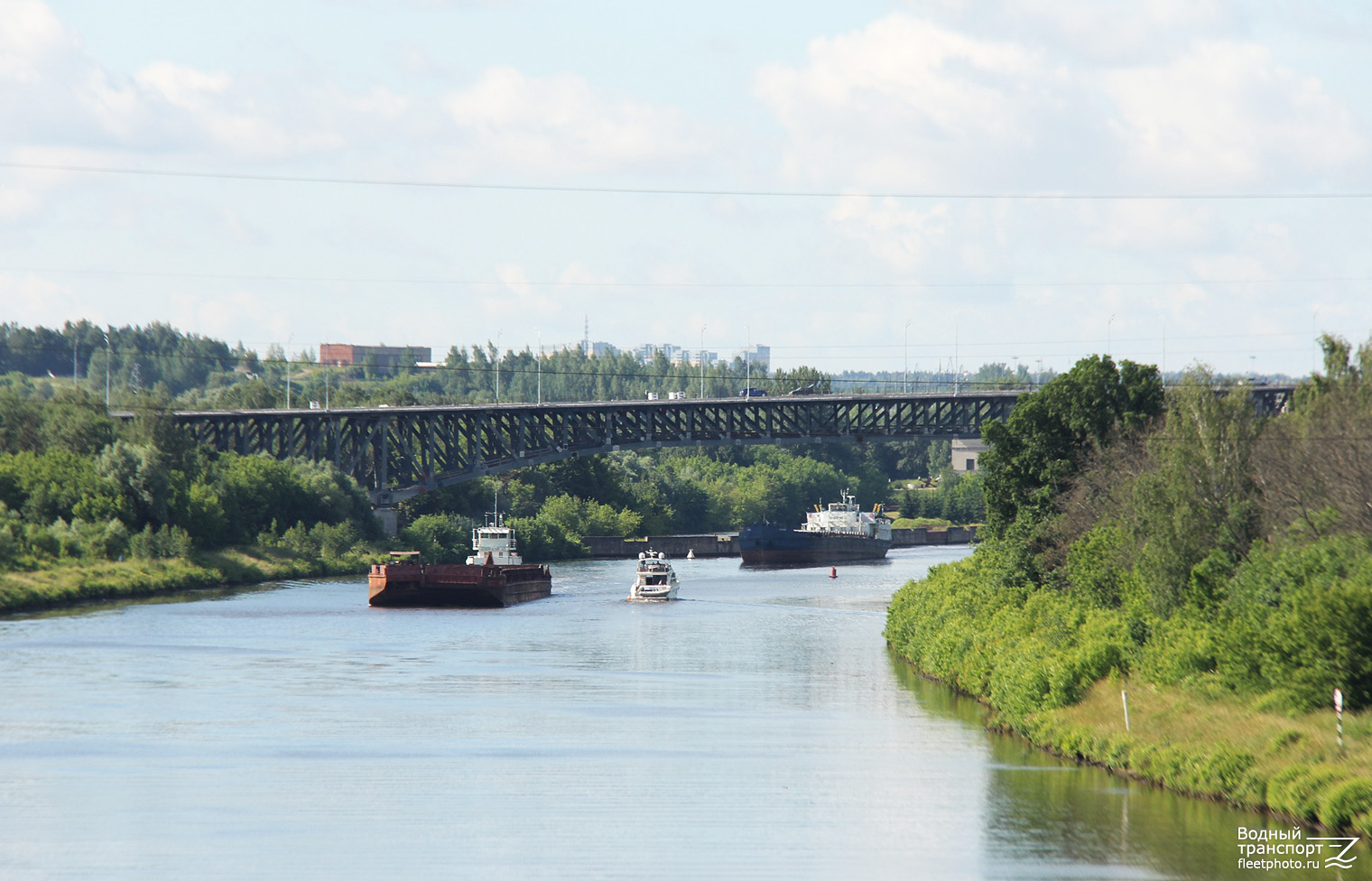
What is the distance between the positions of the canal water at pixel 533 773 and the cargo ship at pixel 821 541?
78066mm

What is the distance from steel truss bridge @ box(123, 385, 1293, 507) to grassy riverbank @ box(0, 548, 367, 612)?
18640 millimetres

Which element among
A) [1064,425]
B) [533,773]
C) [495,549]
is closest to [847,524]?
[495,549]

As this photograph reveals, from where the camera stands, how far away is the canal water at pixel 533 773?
28359 millimetres

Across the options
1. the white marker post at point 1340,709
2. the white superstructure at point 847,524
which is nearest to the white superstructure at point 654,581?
the white superstructure at point 847,524

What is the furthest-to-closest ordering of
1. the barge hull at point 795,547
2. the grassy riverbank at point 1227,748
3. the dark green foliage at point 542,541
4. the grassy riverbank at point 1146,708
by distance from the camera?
the barge hull at point 795,547 < the dark green foliage at point 542,541 < the grassy riverbank at point 1146,708 < the grassy riverbank at point 1227,748

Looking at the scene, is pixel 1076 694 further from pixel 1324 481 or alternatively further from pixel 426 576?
pixel 426 576

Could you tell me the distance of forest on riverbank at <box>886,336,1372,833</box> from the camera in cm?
3138

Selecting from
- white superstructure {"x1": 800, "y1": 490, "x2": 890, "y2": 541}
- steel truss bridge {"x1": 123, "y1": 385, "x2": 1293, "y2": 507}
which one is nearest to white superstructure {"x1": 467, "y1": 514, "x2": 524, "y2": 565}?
steel truss bridge {"x1": 123, "y1": 385, "x2": 1293, "y2": 507}

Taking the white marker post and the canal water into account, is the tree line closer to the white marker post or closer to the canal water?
the white marker post

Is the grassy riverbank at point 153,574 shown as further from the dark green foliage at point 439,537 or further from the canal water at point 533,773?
the canal water at point 533,773

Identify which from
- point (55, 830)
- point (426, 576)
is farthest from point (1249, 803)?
point (426, 576)

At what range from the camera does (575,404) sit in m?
141

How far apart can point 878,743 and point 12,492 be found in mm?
75575

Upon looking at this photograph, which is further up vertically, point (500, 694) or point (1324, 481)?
point (1324, 481)
